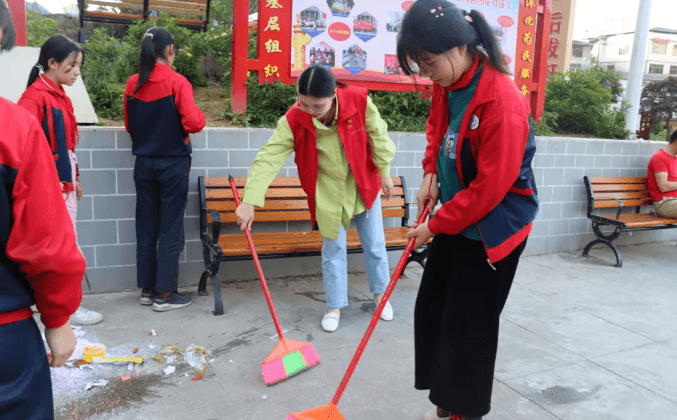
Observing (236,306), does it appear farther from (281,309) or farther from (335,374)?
(335,374)

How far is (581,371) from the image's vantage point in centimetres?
324

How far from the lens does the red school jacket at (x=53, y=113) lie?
3.16m

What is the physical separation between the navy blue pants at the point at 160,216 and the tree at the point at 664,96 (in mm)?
14863

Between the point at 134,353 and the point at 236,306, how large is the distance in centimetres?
95

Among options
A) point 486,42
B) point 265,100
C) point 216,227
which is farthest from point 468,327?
point 265,100

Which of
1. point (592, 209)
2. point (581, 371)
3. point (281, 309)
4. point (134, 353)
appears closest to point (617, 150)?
point (592, 209)

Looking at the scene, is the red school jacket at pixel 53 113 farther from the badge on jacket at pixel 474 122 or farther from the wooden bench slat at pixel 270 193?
the badge on jacket at pixel 474 122

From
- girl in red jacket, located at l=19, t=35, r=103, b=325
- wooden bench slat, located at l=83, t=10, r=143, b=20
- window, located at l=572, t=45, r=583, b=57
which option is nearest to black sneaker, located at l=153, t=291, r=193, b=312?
girl in red jacket, located at l=19, t=35, r=103, b=325

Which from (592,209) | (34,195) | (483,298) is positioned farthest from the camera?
(592,209)

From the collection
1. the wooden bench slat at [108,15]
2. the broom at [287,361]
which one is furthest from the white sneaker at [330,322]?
the wooden bench slat at [108,15]

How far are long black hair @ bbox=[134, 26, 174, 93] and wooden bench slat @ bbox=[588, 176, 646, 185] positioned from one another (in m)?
4.62

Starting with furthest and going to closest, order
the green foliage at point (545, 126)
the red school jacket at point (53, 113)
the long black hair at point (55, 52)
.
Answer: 1. the green foliage at point (545, 126)
2. the long black hair at point (55, 52)
3. the red school jacket at point (53, 113)

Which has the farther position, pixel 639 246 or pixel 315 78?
pixel 639 246

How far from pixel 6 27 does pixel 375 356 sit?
2.59 meters
